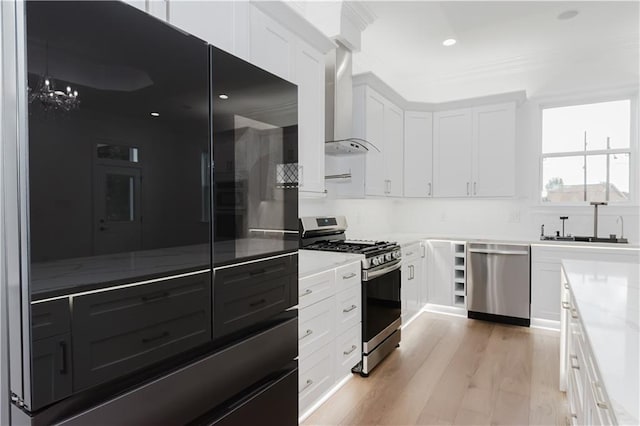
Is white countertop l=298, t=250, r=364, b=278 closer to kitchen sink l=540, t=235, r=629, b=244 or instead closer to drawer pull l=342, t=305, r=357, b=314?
drawer pull l=342, t=305, r=357, b=314

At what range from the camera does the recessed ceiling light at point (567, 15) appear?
3.26 metres

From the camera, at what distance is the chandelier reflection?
0.81 m

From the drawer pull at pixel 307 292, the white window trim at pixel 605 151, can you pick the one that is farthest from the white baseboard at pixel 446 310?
the drawer pull at pixel 307 292

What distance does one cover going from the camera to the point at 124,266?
98cm

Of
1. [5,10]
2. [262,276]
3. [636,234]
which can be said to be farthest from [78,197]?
[636,234]

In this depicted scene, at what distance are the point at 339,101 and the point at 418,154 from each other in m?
1.72

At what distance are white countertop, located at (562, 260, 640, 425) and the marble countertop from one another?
111 centimetres

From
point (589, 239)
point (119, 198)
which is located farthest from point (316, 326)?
point (589, 239)

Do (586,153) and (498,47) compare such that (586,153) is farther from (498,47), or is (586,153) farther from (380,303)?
(380,303)

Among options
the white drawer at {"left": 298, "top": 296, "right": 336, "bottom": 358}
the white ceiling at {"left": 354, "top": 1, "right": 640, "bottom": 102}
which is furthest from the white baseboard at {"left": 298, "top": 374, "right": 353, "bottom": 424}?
the white ceiling at {"left": 354, "top": 1, "right": 640, "bottom": 102}

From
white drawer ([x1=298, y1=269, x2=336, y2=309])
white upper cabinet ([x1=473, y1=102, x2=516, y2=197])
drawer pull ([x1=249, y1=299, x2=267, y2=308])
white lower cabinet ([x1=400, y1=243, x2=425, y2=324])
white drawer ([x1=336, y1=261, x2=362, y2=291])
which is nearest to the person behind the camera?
drawer pull ([x1=249, y1=299, x2=267, y2=308])

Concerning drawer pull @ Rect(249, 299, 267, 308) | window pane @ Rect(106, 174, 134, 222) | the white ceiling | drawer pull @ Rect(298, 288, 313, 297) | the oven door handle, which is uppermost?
the white ceiling

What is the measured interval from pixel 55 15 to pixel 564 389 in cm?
324

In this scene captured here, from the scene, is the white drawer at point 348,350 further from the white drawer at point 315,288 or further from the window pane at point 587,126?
the window pane at point 587,126
